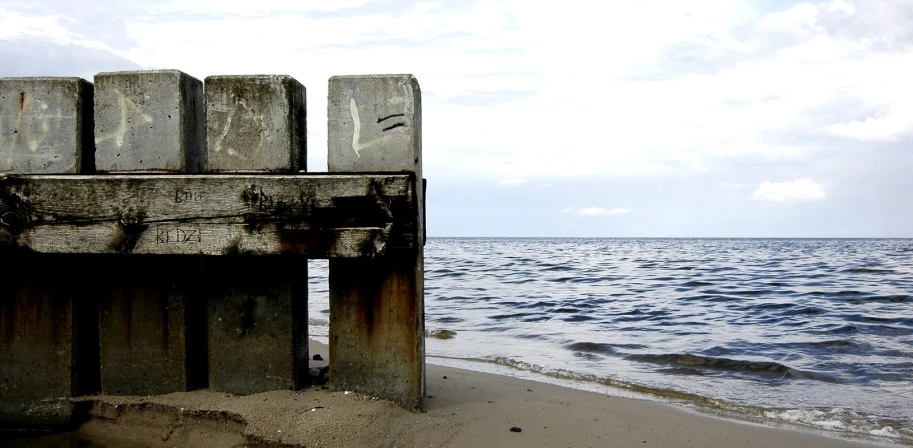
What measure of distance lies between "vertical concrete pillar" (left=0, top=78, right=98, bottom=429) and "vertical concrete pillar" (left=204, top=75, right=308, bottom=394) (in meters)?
0.70

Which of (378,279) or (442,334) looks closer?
(378,279)

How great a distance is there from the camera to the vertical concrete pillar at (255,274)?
321 centimetres

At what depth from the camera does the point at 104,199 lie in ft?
10.1

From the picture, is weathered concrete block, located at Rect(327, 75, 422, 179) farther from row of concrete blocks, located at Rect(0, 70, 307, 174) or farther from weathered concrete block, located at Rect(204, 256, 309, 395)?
weathered concrete block, located at Rect(204, 256, 309, 395)

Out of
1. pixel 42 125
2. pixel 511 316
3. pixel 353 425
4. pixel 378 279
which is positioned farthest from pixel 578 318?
pixel 42 125

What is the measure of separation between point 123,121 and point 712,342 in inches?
274

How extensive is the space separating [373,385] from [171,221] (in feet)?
4.16

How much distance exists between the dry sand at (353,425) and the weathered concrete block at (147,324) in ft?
0.34

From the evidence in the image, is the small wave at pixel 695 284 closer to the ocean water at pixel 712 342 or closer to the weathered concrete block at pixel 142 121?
the ocean water at pixel 712 342

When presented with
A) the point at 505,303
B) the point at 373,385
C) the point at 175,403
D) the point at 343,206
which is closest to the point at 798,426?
the point at 373,385

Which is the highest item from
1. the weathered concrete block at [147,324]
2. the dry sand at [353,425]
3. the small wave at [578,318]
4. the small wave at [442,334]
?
the weathered concrete block at [147,324]

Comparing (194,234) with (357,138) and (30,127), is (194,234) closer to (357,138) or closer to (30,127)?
(357,138)

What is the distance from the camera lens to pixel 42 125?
331 centimetres

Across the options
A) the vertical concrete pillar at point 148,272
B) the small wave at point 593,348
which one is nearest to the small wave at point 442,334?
the small wave at point 593,348
